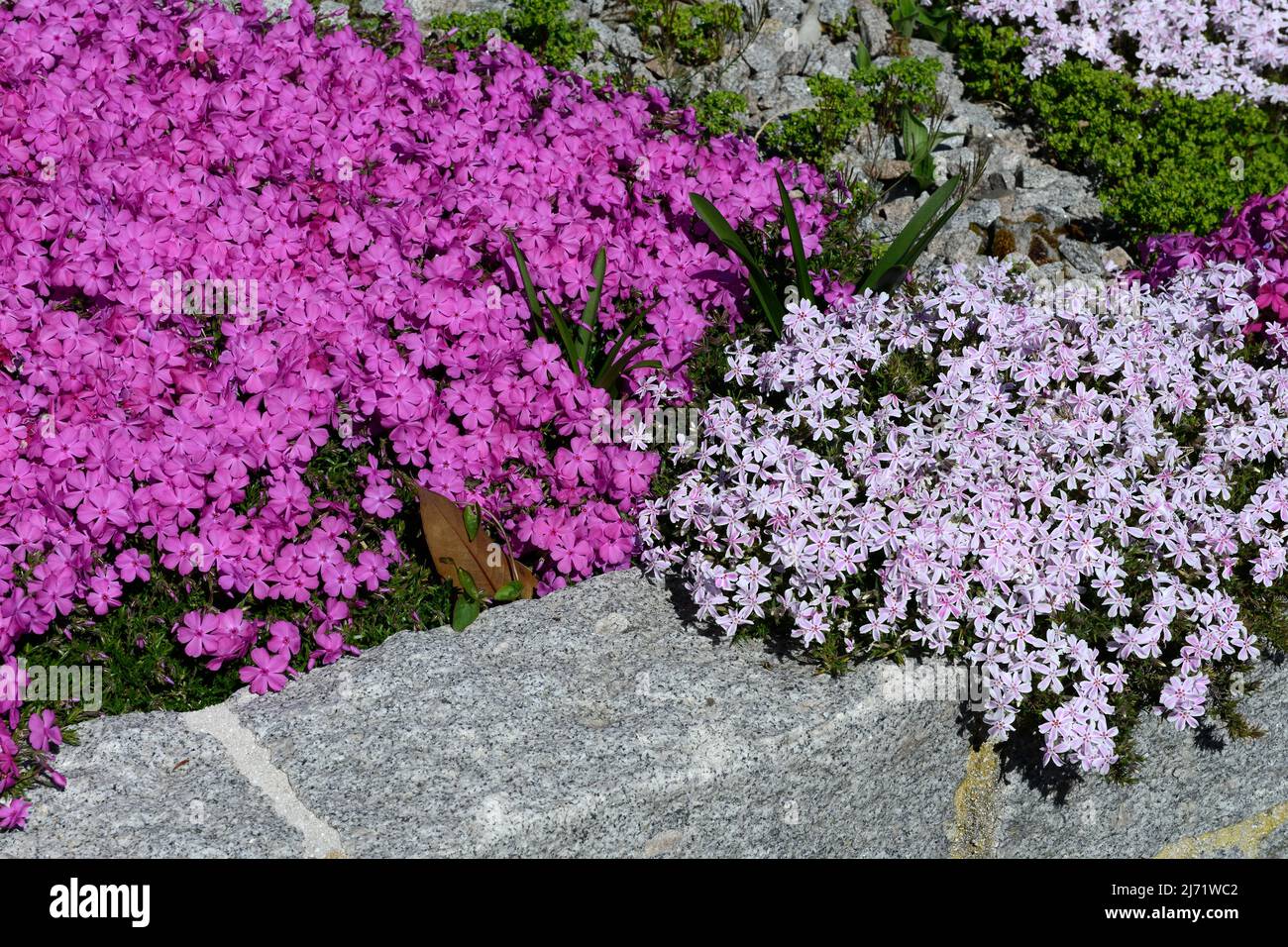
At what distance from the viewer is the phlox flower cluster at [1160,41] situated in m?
6.80

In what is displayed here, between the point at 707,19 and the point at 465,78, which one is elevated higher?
the point at 707,19

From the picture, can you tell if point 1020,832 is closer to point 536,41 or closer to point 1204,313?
point 1204,313

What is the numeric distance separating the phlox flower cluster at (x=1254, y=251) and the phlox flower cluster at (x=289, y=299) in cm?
165

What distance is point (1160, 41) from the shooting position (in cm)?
692

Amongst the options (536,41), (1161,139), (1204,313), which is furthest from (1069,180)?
(536,41)

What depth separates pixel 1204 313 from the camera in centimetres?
474

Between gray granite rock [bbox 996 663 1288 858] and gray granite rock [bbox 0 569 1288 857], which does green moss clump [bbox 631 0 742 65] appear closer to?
gray granite rock [bbox 0 569 1288 857]

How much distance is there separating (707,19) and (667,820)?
453 centimetres

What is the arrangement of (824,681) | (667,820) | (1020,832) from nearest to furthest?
(667,820) → (824,681) → (1020,832)

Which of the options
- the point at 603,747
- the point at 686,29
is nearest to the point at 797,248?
the point at 603,747

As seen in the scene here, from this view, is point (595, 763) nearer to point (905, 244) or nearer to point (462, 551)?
point (462, 551)

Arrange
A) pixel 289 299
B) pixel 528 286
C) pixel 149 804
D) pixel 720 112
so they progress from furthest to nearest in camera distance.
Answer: pixel 720 112
pixel 528 286
pixel 289 299
pixel 149 804

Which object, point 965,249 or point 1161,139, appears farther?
point 1161,139

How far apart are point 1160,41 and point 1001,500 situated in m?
4.27
